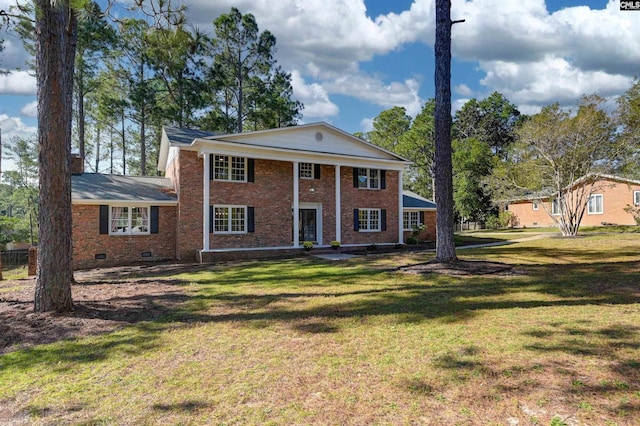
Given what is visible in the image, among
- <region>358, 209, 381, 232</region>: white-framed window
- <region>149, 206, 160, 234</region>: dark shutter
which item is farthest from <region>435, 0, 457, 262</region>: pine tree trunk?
<region>149, 206, 160, 234</region>: dark shutter

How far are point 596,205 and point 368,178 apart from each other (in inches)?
905

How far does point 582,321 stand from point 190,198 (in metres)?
14.3

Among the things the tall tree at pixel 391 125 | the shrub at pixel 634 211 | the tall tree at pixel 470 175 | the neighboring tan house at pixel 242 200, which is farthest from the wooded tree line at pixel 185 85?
the shrub at pixel 634 211

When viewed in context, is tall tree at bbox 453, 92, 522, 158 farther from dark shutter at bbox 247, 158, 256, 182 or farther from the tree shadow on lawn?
the tree shadow on lawn

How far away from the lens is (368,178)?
20297 millimetres

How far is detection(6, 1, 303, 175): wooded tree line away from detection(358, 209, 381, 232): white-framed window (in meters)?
15.0

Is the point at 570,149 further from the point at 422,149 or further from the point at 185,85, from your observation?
the point at 185,85

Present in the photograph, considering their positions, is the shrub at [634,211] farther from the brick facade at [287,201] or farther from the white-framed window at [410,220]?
the brick facade at [287,201]

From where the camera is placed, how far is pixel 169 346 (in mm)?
4836

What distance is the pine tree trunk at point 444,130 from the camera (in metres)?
10.4

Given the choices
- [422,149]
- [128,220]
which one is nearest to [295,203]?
[128,220]

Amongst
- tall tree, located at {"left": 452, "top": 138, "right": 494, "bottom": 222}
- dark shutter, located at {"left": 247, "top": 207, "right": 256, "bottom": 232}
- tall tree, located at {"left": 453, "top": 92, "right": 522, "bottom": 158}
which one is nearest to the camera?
dark shutter, located at {"left": 247, "top": 207, "right": 256, "bottom": 232}

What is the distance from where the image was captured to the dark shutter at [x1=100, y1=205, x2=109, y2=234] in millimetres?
15055

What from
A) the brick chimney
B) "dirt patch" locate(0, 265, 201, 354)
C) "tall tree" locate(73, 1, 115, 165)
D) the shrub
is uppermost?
"tall tree" locate(73, 1, 115, 165)
